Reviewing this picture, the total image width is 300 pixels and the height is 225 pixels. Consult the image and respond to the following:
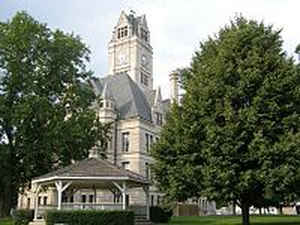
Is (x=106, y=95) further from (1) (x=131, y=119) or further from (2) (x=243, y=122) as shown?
(2) (x=243, y=122)

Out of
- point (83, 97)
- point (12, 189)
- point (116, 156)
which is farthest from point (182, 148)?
point (116, 156)

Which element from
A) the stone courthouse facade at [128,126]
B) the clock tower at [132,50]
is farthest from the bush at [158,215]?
the clock tower at [132,50]

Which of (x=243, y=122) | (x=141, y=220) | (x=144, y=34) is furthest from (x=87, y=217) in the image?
(x=144, y=34)

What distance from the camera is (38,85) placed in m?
33.8

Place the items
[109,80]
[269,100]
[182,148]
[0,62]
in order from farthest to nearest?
1. [109,80]
2. [0,62]
3. [182,148]
4. [269,100]

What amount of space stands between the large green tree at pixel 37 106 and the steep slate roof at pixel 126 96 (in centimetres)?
1500

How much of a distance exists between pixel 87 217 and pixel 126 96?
97.6 feet

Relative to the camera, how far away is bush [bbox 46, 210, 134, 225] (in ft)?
79.7

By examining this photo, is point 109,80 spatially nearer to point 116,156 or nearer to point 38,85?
point 116,156

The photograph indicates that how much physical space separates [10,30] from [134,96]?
21469 mm

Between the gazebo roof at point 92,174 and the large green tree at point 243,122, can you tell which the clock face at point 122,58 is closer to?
the gazebo roof at point 92,174

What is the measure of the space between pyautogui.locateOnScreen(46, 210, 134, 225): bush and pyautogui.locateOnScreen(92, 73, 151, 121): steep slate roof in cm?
2600

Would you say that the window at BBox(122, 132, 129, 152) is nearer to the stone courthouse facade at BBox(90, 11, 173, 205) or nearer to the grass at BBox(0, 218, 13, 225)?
the stone courthouse facade at BBox(90, 11, 173, 205)

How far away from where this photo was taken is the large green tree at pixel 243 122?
65.9 ft
